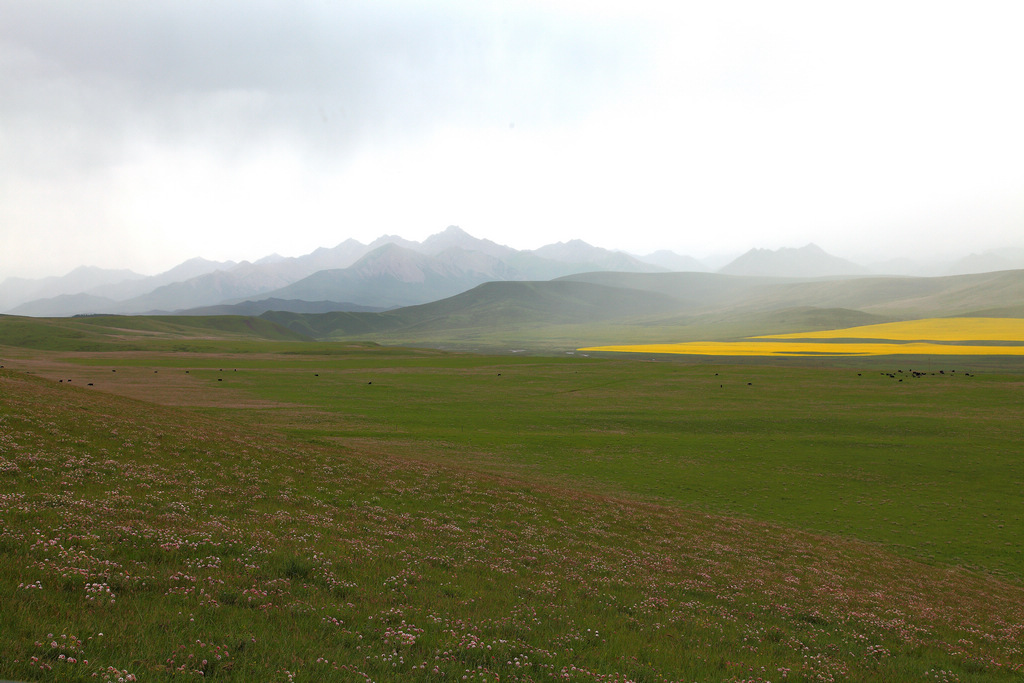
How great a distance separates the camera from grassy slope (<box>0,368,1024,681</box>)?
8.68 m

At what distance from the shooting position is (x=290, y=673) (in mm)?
7812

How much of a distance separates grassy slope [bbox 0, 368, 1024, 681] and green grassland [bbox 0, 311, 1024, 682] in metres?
0.09

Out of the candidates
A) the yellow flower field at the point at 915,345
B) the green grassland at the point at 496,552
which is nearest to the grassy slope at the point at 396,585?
the green grassland at the point at 496,552

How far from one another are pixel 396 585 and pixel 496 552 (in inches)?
240

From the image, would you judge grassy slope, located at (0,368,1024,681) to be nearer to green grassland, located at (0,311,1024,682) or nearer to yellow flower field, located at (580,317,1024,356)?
green grassland, located at (0,311,1024,682)

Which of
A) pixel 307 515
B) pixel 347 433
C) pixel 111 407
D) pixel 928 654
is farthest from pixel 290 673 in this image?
pixel 347 433

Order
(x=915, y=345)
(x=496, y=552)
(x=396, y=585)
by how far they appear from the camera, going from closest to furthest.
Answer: (x=396, y=585), (x=496, y=552), (x=915, y=345)

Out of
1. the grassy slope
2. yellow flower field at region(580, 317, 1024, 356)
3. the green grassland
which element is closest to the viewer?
the grassy slope

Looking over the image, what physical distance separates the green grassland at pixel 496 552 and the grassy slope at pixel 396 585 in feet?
0.30

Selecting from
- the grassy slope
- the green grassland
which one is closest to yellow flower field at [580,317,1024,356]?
the green grassland

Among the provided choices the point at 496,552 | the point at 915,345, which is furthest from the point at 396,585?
the point at 915,345

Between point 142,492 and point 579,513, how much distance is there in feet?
69.0

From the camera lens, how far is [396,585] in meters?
13.4

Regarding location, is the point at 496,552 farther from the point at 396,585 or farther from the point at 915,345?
the point at 915,345
